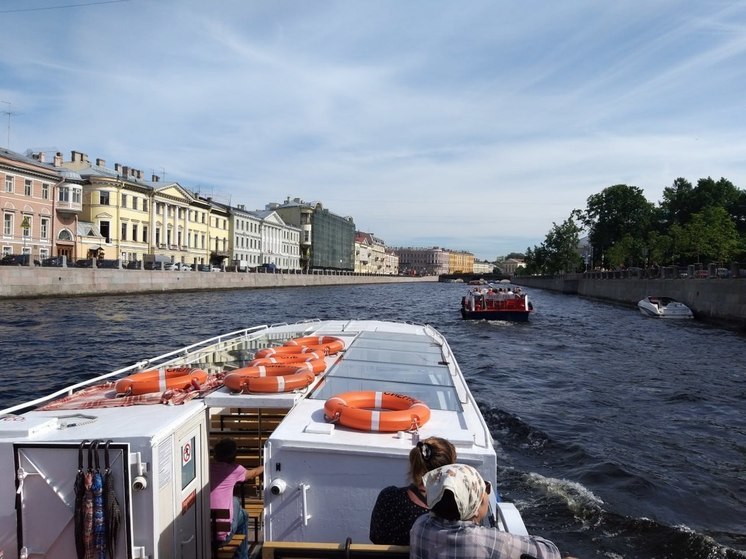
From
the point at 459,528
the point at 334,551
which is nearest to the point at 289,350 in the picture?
the point at 334,551

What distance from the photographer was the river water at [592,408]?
705 cm

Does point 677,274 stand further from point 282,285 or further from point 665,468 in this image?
point 282,285

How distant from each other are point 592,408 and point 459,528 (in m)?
10.8

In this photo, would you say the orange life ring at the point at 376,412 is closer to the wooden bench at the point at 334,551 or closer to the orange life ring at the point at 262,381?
the orange life ring at the point at 262,381

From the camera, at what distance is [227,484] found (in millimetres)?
4879

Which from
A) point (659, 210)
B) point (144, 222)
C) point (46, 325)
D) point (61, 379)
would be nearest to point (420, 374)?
point (61, 379)

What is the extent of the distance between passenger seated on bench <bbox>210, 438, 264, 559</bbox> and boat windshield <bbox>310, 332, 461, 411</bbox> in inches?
35.9

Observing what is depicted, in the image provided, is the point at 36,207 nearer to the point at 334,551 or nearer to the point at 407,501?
the point at 334,551

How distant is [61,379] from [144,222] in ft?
173

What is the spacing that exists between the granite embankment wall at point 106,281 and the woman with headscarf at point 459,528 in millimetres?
36300

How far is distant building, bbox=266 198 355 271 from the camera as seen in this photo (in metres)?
114

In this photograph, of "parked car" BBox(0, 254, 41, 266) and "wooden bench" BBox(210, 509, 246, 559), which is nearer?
"wooden bench" BBox(210, 509, 246, 559)

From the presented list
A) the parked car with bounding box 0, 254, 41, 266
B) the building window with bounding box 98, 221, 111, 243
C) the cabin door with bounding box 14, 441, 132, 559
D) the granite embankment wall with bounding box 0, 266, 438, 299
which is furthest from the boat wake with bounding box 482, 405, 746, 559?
the building window with bounding box 98, 221, 111, 243

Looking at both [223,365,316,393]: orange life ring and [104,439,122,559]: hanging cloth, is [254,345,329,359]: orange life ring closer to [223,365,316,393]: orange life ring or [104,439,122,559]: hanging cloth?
[223,365,316,393]: orange life ring
